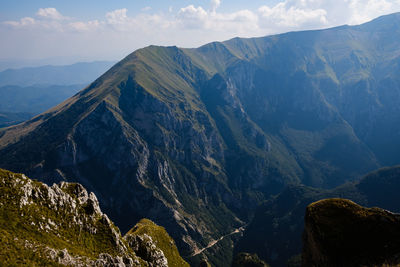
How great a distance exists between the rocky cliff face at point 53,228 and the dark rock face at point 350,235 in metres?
54.9

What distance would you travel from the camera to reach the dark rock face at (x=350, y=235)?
188 ft

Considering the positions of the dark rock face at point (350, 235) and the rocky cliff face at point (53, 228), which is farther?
the rocky cliff face at point (53, 228)

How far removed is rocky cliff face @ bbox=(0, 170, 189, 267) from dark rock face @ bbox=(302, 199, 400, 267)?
54889 mm

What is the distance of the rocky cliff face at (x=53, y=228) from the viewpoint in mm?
64250

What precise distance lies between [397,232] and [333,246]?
1343 cm

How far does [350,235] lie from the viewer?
2416 inches

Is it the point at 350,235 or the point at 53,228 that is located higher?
the point at 350,235

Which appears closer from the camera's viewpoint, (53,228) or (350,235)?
(350,235)

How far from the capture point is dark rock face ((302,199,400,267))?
188 feet

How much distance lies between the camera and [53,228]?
77188mm

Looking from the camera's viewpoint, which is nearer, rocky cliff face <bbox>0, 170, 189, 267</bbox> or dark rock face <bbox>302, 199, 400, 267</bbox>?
dark rock face <bbox>302, 199, 400, 267</bbox>

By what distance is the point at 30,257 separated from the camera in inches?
2438

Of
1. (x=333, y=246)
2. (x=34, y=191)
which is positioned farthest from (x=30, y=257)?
(x=333, y=246)

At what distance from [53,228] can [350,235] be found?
7868 centimetres
